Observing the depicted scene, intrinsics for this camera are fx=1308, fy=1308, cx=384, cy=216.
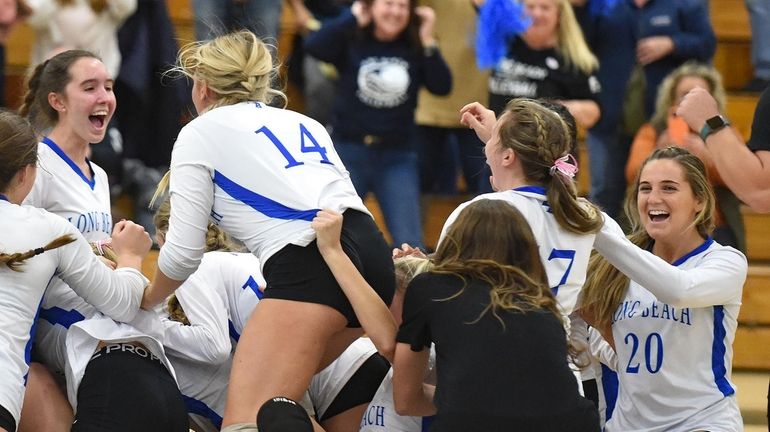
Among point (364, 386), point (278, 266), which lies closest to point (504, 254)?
point (278, 266)

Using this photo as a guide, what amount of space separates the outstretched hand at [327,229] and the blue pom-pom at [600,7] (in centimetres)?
363

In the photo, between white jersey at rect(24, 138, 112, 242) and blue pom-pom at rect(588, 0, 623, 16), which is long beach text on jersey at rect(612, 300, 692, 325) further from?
blue pom-pom at rect(588, 0, 623, 16)

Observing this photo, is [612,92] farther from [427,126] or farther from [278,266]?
[278,266]

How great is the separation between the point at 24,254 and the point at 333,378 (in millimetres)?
1060

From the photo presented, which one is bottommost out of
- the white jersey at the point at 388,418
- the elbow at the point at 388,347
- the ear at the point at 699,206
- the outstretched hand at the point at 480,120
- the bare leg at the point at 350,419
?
the bare leg at the point at 350,419

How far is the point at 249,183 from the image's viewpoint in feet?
11.6

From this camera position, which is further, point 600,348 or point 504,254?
point 600,348

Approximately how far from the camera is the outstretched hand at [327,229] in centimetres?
347

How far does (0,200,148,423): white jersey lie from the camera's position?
355cm

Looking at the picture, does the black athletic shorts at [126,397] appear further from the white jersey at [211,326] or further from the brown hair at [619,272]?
the brown hair at [619,272]

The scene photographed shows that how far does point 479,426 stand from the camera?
3178 mm

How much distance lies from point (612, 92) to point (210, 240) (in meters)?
3.09

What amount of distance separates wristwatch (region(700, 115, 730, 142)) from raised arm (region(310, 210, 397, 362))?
1.23 meters

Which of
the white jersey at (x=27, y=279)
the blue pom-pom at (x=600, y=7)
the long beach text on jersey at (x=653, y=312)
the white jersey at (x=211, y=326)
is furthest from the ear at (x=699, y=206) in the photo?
the blue pom-pom at (x=600, y=7)
